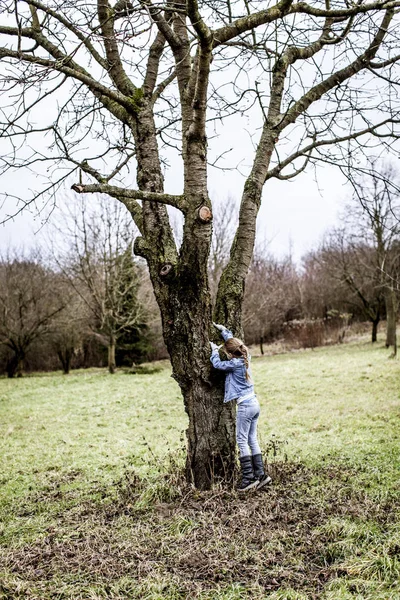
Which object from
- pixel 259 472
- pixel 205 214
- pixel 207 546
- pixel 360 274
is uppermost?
pixel 360 274

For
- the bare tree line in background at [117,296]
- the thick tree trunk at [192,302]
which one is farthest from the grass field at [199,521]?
the bare tree line in background at [117,296]

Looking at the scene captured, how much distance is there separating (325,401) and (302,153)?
280 inches

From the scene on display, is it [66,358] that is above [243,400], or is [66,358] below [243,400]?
below

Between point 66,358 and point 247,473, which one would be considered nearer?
point 247,473

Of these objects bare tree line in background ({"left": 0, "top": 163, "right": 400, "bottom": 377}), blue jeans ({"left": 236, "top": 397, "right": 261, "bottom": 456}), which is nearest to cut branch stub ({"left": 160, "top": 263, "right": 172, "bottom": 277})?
blue jeans ({"left": 236, "top": 397, "right": 261, "bottom": 456})

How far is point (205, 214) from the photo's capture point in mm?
4574

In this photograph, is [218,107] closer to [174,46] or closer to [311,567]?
[174,46]

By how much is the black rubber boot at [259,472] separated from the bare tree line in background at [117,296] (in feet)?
40.4

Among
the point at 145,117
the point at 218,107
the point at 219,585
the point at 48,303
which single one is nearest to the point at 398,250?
the point at 48,303

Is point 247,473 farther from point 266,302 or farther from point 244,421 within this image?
point 266,302

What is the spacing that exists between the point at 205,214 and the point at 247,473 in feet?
8.35

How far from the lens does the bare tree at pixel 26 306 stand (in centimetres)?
2378

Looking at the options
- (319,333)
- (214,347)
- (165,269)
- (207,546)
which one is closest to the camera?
(207,546)

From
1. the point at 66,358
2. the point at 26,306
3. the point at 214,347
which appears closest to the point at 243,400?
the point at 214,347
